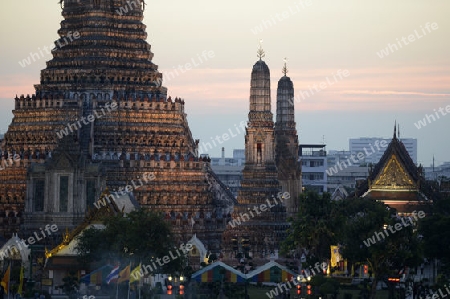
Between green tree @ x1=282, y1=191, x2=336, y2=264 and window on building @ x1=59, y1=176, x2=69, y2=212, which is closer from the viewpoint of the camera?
green tree @ x1=282, y1=191, x2=336, y2=264

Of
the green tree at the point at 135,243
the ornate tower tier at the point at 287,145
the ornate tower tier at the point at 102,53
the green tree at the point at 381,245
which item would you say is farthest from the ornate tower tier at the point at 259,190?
the green tree at the point at 381,245

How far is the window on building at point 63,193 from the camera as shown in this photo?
391ft

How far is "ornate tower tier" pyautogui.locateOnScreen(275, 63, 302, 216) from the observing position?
514 feet

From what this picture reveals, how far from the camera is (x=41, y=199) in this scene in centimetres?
12025

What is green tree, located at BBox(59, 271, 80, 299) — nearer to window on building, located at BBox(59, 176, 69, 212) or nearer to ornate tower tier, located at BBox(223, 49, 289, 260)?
window on building, located at BBox(59, 176, 69, 212)

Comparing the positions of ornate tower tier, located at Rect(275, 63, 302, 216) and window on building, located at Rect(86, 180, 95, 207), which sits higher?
ornate tower tier, located at Rect(275, 63, 302, 216)

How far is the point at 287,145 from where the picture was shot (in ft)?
532

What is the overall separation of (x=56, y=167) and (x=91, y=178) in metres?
2.37

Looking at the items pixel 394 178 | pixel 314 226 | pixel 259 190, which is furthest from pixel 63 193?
pixel 394 178

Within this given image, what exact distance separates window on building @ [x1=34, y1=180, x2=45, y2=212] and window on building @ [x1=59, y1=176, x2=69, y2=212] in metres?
1.36

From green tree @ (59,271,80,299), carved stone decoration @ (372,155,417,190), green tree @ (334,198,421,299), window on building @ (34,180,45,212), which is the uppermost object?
carved stone decoration @ (372,155,417,190)

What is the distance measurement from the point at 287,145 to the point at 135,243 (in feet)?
211

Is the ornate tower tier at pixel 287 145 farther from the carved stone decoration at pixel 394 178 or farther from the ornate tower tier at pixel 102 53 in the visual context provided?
the ornate tower tier at pixel 102 53

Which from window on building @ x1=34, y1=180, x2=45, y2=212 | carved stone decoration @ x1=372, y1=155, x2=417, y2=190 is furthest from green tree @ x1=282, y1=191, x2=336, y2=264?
carved stone decoration @ x1=372, y1=155, x2=417, y2=190
